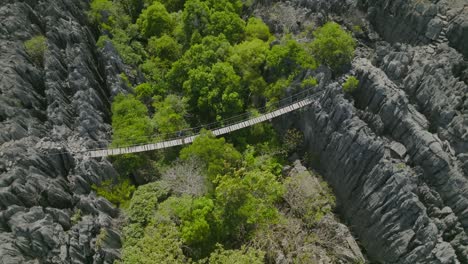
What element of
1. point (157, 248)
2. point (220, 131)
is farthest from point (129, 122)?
point (157, 248)

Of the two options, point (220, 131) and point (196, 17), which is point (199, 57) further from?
point (220, 131)

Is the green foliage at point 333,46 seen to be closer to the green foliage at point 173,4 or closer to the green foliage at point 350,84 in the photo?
the green foliage at point 350,84

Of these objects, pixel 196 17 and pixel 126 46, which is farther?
pixel 126 46

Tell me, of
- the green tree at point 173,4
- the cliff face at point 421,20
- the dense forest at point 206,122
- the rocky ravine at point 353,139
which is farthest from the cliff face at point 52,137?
the cliff face at point 421,20

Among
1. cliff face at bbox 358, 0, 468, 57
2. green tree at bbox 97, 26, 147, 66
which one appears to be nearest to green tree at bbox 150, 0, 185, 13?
green tree at bbox 97, 26, 147, 66

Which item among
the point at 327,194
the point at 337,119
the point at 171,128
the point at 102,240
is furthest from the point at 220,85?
the point at 102,240

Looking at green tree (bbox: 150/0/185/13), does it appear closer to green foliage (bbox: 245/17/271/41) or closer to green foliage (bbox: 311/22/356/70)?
green foliage (bbox: 245/17/271/41)
